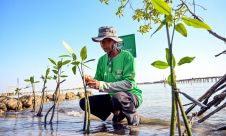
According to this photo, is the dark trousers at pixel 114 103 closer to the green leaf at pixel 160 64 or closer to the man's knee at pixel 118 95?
the man's knee at pixel 118 95

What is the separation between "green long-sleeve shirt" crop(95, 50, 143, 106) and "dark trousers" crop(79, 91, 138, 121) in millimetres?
95

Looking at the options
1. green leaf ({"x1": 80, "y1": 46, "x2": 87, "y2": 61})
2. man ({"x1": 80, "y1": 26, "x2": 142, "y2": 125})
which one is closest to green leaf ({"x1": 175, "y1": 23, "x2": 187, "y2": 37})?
green leaf ({"x1": 80, "y1": 46, "x2": 87, "y2": 61})

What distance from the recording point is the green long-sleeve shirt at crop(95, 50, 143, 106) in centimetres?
360

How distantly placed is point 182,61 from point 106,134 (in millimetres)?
1789

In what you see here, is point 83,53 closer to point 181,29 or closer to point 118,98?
point 118,98

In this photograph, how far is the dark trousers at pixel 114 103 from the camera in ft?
11.8

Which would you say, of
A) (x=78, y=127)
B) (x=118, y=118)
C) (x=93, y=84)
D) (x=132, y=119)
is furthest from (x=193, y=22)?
(x=118, y=118)

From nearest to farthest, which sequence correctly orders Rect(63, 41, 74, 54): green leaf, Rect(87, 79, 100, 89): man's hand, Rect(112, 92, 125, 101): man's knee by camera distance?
Rect(63, 41, 74, 54): green leaf → Rect(87, 79, 100, 89): man's hand → Rect(112, 92, 125, 101): man's knee

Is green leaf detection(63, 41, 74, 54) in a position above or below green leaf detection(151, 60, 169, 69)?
above

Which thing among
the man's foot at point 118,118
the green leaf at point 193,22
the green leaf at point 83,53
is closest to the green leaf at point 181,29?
the green leaf at point 193,22

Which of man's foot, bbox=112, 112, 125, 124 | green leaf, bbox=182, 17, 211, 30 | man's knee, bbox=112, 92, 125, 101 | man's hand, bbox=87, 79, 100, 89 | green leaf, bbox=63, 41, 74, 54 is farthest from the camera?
man's foot, bbox=112, 112, 125, 124

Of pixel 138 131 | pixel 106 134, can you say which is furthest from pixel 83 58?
pixel 138 131

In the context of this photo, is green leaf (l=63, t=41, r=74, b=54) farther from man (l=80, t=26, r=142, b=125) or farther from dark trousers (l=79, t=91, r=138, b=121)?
dark trousers (l=79, t=91, r=138, b=121)

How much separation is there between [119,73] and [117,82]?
21 centimetres
